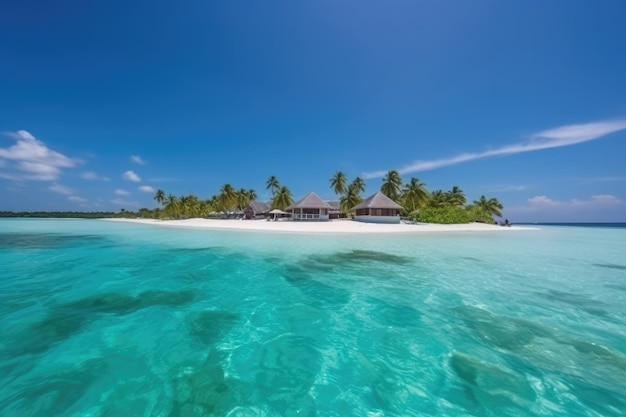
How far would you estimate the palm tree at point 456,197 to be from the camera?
1845 inches

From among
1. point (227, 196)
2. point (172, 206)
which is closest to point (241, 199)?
point (227, 196)

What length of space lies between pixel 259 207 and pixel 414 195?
3280 cm

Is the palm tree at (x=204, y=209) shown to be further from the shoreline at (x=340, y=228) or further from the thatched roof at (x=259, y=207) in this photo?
the shoreline at (x=340, y=228)

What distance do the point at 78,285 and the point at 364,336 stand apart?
849 cm

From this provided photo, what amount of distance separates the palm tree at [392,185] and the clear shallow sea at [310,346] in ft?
129

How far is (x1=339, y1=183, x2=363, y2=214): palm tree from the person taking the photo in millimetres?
52156

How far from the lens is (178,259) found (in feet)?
40.3

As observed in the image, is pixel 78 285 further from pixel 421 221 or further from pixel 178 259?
pixel 421 221

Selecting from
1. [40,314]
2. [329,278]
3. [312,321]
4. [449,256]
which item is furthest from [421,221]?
[40,314]

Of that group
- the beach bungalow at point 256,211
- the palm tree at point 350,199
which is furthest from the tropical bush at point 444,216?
the beach bungalow at point 256,211

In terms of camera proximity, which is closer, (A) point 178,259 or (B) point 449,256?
(A) point 178,259

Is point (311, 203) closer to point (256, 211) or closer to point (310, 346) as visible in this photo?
point (256, 211)

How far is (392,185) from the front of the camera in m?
47.4

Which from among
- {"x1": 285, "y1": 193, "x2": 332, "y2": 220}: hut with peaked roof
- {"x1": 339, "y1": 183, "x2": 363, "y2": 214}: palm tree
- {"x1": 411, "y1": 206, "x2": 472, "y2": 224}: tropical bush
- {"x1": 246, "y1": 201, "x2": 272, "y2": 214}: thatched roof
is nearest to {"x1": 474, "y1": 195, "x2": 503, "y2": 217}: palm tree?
{"x1": 411, "y1": 206, "x2": 472, "y2": 224}: tropical bush
